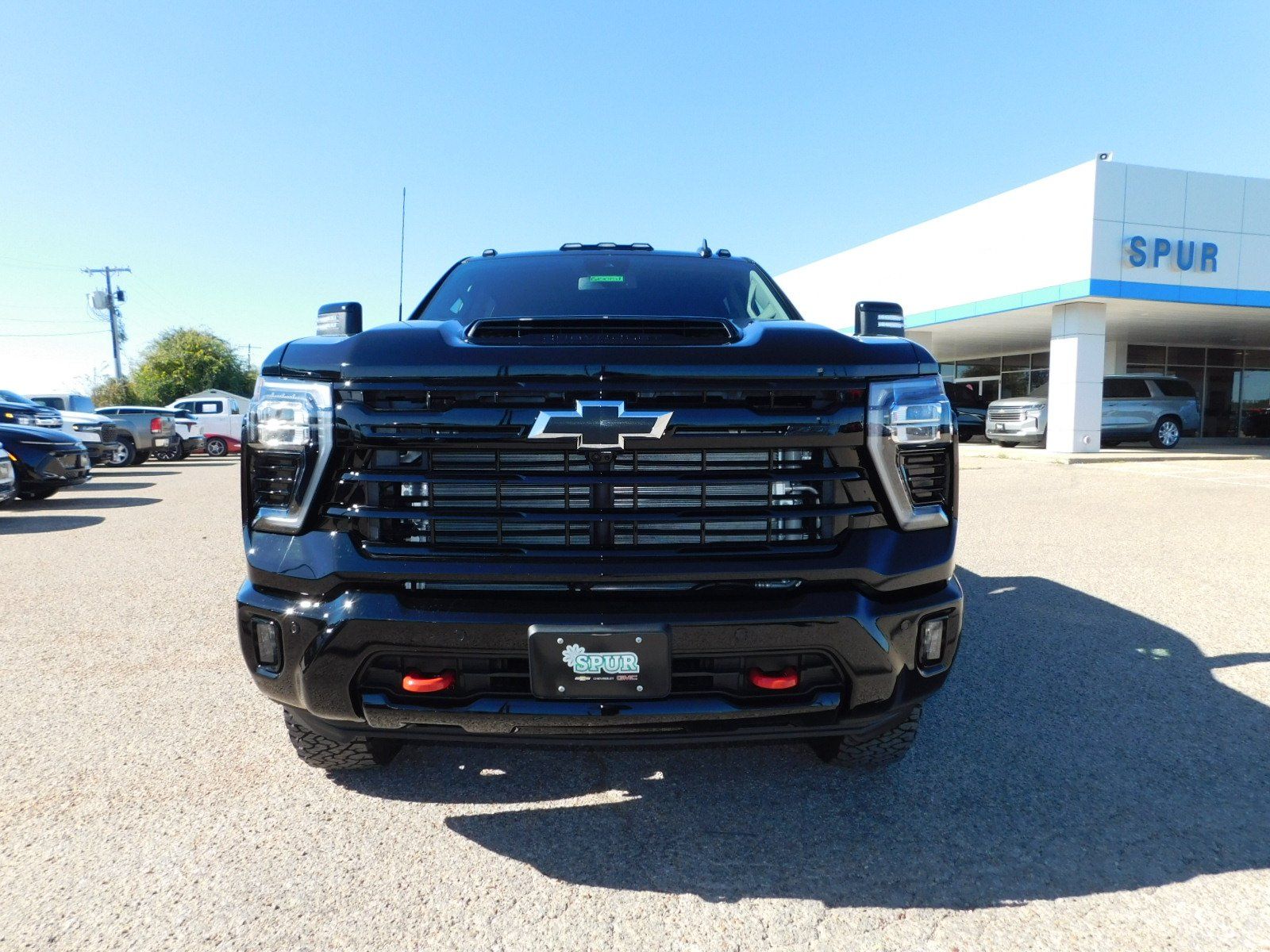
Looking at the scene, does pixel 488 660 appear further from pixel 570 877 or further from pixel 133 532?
pixel 133 532

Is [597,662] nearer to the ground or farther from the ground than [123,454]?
farther from the ground

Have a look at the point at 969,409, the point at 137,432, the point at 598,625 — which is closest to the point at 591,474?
the point at 598,625

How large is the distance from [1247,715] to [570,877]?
9.04 ft

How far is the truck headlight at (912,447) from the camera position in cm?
206

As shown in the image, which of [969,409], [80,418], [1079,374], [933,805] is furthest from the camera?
[969,409]

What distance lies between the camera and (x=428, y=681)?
1.97 metres

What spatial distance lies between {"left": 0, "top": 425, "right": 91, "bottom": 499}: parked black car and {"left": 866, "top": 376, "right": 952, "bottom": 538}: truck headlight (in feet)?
37.4

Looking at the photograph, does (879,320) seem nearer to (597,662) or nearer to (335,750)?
(597,662)

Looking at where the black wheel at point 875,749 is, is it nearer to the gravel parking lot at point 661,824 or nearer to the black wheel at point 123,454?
the gravel parking lot at point 661,824

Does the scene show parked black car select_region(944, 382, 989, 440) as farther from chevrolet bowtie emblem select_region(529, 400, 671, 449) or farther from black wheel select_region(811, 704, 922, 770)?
chevrolet bowtie emblem select_region(529, 400, 671, 449)

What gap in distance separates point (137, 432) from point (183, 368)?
4371 cm

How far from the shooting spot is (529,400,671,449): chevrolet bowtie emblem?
1943 mm

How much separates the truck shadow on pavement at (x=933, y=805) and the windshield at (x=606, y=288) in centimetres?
166

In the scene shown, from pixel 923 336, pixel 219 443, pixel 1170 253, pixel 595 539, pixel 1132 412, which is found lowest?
pixel 219 443
